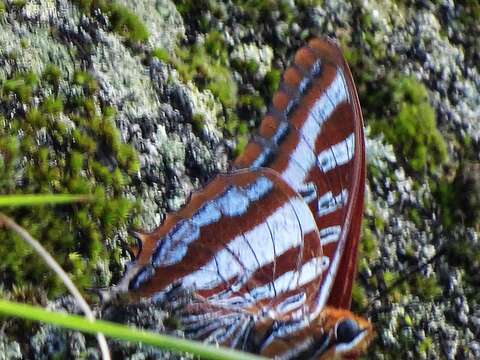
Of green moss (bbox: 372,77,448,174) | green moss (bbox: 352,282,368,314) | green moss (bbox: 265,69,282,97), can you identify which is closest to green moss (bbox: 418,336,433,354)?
green moss (bbox: 352,282,368,314)

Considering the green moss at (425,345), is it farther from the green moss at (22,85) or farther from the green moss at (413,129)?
the green moss at (22,85)

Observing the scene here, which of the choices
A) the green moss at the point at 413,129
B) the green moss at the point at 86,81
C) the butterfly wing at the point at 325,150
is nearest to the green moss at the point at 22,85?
the green moss at the point at 86,81

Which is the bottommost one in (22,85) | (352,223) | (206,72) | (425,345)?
(425,345)

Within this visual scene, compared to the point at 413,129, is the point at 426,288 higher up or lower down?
lower down

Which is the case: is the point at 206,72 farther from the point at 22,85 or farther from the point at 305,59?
the point at 22,85

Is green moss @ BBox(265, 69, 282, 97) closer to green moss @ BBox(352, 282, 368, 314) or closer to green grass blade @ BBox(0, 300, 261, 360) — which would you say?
green moss @ BBox(352, 282, 368, 314)

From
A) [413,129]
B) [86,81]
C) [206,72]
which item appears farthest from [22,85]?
[413,129]
